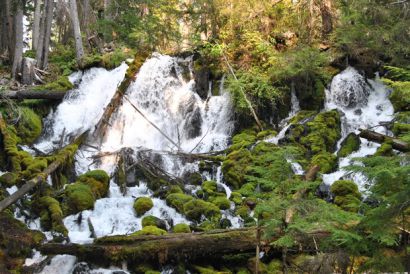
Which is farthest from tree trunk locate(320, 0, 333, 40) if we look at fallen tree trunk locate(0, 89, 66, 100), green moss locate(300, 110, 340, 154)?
fallen tree trunk locate(0, 89, 66, 100)

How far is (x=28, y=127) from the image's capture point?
47.0 feet

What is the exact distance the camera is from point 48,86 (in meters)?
16.4

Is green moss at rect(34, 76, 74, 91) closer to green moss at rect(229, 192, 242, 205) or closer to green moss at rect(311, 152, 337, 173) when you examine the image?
green moss at rect(229, 192, 242, 205)

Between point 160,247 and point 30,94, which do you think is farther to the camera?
point 30,94

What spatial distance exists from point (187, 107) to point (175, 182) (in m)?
5.13

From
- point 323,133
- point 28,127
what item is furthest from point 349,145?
point 28,127

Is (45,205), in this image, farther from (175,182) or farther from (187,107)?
(187,107)

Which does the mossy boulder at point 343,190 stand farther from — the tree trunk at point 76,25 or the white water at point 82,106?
the tree trunk at point 76,25

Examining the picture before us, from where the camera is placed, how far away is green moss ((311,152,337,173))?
12211mm

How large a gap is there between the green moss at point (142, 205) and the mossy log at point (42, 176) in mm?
2336

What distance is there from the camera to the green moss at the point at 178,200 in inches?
414

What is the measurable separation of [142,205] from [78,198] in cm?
152

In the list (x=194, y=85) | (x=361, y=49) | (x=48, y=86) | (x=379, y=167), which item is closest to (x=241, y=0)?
(x=194, y=85)

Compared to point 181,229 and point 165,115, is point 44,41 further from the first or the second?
point 181,229
